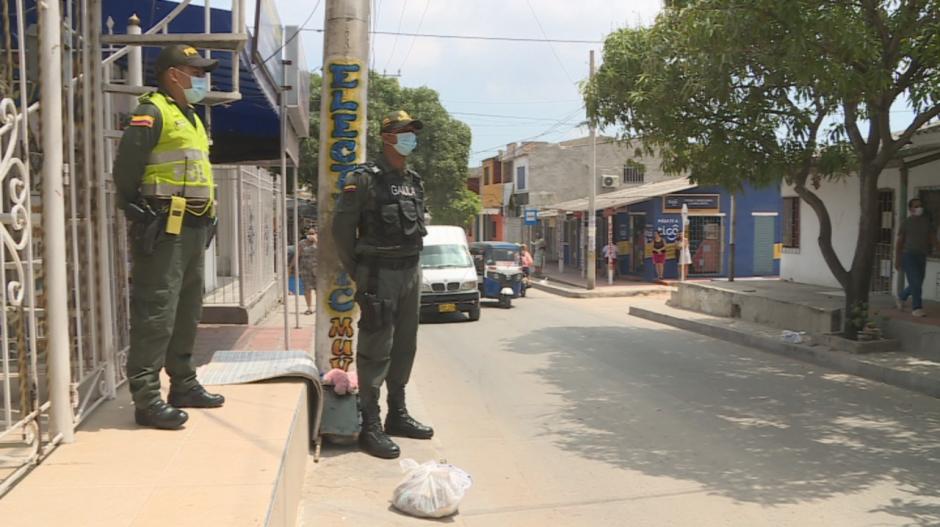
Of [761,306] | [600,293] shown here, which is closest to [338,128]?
[761,306]

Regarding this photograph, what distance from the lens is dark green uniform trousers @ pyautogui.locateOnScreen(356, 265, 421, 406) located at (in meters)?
5.27

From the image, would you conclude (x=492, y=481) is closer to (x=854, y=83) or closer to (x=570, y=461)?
(x=570, y=461)

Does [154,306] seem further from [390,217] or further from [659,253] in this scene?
[659,253]

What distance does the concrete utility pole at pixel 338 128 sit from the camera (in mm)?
5590

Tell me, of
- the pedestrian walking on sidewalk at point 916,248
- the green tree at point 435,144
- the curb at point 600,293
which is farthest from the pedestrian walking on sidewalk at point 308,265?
the green tree at point 435,144

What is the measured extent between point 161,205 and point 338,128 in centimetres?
183

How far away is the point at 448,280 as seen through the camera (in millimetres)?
16266

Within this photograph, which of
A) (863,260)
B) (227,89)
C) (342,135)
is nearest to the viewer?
(342,135)

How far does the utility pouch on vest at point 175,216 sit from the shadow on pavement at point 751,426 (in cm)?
372

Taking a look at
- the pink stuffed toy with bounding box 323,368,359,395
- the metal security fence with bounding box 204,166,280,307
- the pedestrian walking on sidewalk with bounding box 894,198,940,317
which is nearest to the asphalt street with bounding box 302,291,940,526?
the pink stuffed toy with bounding box 323,368,359,395

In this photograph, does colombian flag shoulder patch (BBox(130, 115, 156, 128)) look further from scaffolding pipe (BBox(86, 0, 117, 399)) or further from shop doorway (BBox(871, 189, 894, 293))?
shop doorway (BBox(871, 189, 894, 293))

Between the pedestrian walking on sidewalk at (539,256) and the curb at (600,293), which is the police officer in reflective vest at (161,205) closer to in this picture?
the curb at (600,293)

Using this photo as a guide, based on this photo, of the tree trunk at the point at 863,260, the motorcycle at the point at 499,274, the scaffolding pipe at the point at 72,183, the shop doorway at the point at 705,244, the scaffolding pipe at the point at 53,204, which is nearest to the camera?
the scaffolding pipe at the point at 53,204

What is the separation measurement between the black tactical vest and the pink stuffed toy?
3.20ft
